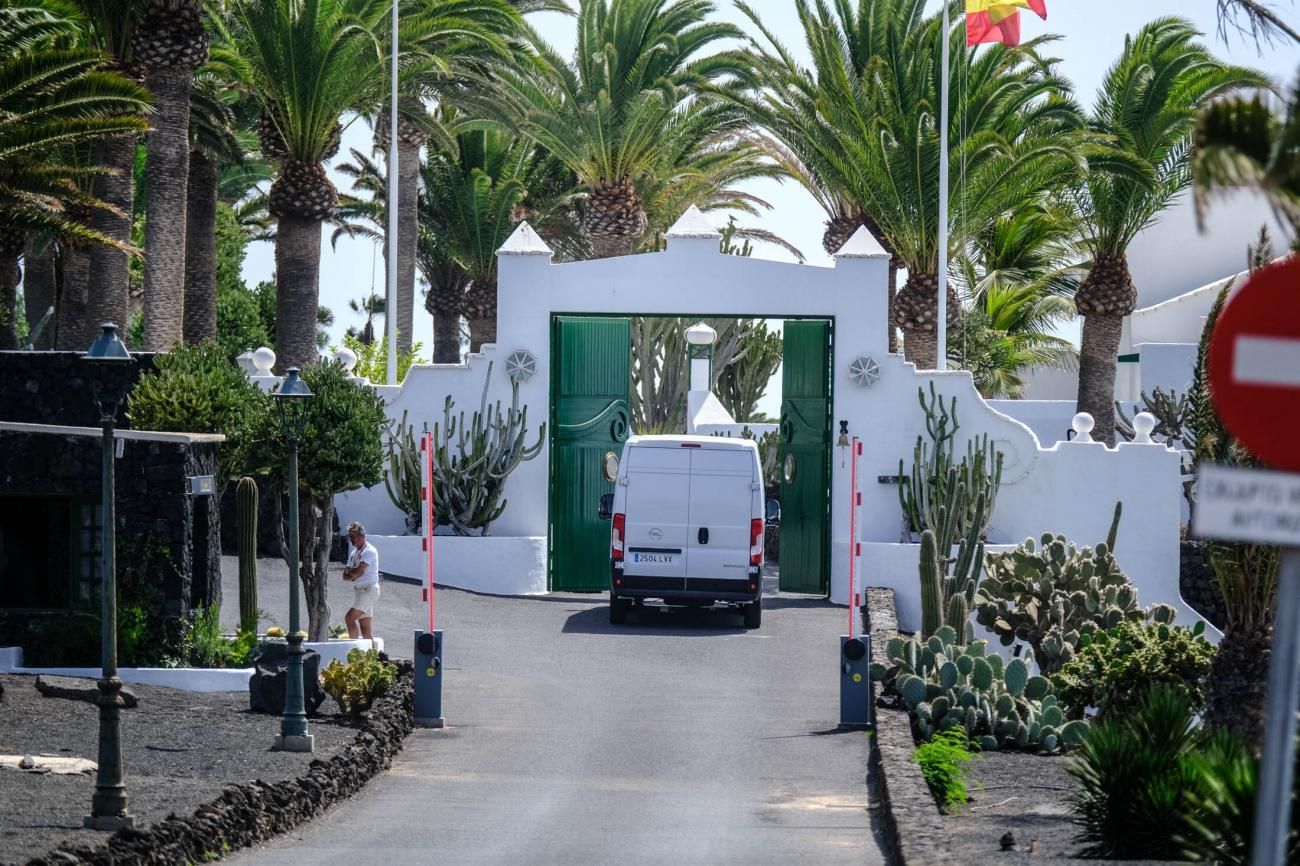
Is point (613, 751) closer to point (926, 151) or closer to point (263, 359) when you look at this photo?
point (263, 359)

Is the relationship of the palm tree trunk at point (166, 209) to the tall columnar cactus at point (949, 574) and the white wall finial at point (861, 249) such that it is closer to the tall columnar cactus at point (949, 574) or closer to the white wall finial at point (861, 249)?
the white wall finial at point (861, 249)

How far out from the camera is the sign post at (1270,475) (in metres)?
4.93

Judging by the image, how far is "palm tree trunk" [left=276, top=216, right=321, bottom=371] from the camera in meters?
29.3

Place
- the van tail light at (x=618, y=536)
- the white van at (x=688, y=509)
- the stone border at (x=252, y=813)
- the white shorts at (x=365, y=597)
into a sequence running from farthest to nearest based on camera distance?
the van tail light at (x=618, y=536), the white van at (x=688, y=509), the white shorts at (x=365, y=597), the stone border at (x=252, y=813)

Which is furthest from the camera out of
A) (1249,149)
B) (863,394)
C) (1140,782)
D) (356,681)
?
(863,394)

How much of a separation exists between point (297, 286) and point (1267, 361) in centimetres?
2561

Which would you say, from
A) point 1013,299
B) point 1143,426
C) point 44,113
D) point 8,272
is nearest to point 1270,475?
point 44,113

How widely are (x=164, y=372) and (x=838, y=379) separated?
9.91m

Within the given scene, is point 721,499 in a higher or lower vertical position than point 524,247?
lower

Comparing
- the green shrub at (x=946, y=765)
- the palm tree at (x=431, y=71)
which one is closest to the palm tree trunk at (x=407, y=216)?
the palm tree at (x=431, y=71)

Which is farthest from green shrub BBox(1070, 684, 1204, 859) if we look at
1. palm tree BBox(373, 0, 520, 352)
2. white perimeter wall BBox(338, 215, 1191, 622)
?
palm tree BBox(373, 0, 520, 352)

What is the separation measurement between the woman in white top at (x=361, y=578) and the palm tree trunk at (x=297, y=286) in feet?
33.4

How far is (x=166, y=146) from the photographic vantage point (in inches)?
1059

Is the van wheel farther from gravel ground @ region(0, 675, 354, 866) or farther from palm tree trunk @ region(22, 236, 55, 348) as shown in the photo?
palm tree trunk @ region(22, 236, 55, 348)
